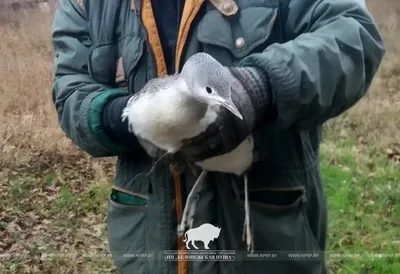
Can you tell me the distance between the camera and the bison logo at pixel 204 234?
870 millimetres

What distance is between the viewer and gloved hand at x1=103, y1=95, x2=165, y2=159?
0.83 metres

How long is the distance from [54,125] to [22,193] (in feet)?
0.62

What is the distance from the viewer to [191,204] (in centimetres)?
86

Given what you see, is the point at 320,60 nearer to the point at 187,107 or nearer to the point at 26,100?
the point at 187,107

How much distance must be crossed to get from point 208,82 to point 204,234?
0.80 ft

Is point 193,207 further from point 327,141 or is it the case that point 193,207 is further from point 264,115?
point 327,141

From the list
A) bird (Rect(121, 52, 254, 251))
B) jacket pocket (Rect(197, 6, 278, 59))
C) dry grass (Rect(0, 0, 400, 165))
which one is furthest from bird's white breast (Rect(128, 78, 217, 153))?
dry grass (Rect(0, 0, 400, 165))

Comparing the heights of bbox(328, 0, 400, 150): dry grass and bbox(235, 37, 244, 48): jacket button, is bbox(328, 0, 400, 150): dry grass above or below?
below

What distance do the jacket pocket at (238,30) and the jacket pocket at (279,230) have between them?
175 mm

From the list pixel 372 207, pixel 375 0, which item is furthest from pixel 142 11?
pixel 372 207

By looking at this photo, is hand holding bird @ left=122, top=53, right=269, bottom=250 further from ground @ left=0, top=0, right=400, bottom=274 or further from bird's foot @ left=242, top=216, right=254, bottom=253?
ground @ left=0, top=0, right=400, bottom=274

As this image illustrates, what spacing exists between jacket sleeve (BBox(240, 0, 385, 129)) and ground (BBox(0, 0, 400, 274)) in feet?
2.53

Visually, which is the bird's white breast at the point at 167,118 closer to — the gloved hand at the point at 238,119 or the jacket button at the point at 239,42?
A: the gloved hand at the point at 238,119

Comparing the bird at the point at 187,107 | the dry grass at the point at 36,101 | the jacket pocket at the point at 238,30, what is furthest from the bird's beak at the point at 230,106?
the dry grass at the point at 36,101
